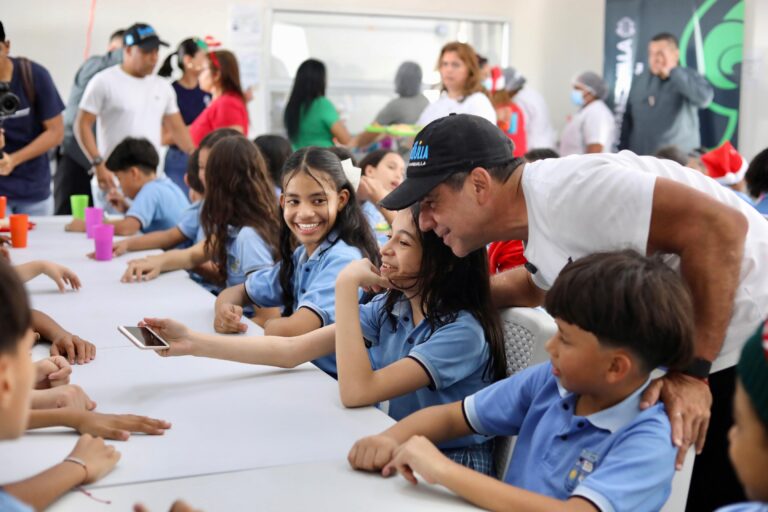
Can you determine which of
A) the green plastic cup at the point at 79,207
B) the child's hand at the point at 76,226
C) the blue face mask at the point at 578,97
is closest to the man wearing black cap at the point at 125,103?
the green plastic cup at the point at 79,207

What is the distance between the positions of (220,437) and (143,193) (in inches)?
112

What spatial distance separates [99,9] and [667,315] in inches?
282

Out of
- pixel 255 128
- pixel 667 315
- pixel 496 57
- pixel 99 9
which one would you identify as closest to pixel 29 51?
pixel 99 9

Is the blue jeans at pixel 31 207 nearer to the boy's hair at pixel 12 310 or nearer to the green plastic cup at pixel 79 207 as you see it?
the green plastic cup at pixel 79 207

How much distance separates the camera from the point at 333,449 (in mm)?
1426

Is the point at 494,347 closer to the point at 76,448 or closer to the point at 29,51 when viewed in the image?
the point at 76,448

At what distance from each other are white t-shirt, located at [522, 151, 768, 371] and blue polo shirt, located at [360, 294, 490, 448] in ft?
0.68

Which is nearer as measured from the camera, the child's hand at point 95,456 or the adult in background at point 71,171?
the child's hand at point 95,456

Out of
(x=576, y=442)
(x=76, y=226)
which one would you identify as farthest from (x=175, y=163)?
(x=576, y=442)

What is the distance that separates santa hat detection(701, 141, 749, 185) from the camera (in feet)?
14.1

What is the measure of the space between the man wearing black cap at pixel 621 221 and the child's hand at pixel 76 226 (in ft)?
9.35

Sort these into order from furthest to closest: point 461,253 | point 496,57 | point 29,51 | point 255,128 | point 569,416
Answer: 1. point 496,57
2. point 255,128
3. point 29,51
4. point 461,253
5. point 569,416

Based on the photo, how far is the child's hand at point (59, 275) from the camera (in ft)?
8.83

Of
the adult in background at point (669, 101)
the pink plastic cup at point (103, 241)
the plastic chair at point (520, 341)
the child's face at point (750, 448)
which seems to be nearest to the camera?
the child's face at point (750, 448)
